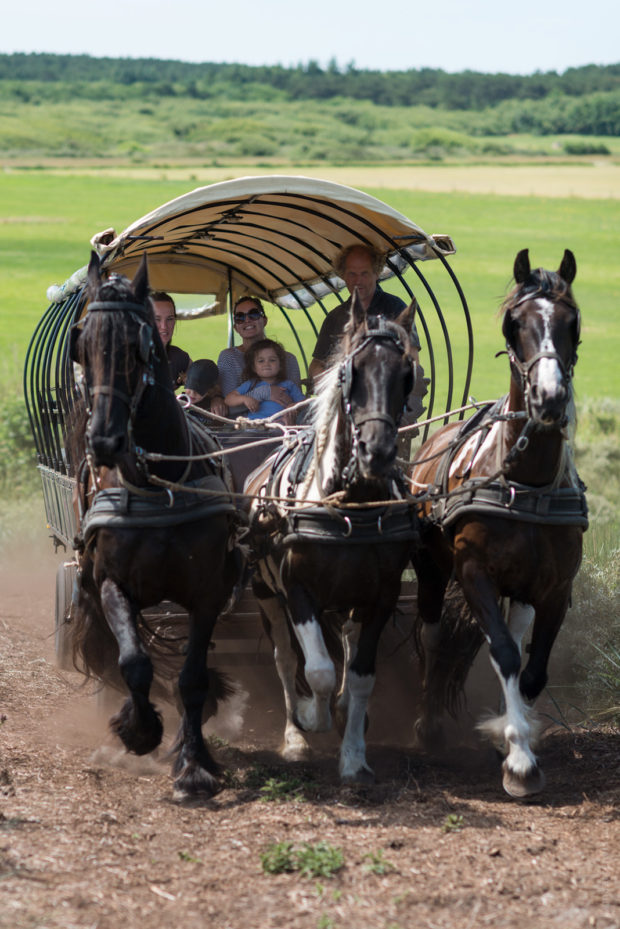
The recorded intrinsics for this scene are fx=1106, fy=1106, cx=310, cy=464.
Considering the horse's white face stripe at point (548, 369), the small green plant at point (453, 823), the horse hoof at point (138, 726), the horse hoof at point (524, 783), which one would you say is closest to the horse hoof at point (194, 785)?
the horse hoof at point (138, 726)

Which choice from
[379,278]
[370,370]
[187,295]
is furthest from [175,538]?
[187,295]

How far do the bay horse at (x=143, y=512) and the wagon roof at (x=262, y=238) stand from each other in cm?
110

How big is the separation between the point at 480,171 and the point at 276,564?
4453cm

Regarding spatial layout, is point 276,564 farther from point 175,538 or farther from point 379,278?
point 379,278

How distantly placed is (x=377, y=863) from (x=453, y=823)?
613 millimetres

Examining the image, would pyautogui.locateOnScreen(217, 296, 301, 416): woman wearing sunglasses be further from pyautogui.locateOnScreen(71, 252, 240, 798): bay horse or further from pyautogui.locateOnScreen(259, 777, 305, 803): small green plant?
Answer: pyautogui.locateOnScreen(259, 777, 305, 803): small green plant

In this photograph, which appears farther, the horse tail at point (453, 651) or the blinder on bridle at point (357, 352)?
the horse tail at point (453, 651)

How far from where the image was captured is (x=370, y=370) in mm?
4746

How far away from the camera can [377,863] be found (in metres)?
4.03

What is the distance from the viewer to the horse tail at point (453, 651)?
20.4ft

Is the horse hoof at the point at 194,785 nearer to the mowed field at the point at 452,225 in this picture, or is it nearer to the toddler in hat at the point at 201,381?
→ the toddler in hat at the point at 201,381

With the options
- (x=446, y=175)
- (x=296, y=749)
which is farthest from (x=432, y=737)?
(x=446, y=175)

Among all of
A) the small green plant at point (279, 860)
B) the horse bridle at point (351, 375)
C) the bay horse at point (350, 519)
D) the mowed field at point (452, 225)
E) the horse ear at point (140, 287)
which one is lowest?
the mowed field at point (452, 225)

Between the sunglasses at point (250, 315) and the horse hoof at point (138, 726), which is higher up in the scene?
the sunglasses at point (250, 315)
